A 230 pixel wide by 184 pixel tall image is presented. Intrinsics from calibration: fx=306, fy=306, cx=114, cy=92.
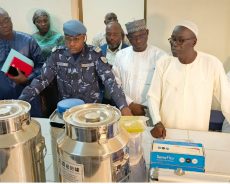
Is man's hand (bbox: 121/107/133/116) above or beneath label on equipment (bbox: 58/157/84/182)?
beneath

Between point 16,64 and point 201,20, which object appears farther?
point 201,20

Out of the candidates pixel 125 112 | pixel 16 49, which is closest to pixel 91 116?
pixel 125 112

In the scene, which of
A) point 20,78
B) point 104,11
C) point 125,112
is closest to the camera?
point 125,112

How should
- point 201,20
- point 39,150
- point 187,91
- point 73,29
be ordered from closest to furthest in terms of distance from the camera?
point 39,150 < point 187,91 < point 73,29 < point 201,20

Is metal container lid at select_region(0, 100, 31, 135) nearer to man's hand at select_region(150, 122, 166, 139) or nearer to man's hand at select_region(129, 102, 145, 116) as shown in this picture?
man's hand at select_region(150, 122, 166, 139)

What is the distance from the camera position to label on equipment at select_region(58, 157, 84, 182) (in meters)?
0.80

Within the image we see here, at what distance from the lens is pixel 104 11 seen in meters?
4.09

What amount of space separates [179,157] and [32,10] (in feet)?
12.7

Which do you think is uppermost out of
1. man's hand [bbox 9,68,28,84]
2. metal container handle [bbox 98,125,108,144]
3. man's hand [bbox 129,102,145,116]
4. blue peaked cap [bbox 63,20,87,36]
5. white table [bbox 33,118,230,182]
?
blue peaked cap [bbox 63,20,87,36]

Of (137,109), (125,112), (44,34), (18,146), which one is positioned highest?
(44,34)

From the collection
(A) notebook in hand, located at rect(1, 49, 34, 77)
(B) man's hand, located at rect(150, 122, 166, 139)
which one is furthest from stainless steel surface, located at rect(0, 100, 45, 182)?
(A) notebook in hand, located at rect(1, 49, 34, 77)

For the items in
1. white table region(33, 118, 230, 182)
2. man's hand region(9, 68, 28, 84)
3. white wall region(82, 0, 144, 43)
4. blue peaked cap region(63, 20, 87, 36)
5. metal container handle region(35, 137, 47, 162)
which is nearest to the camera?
metal container handle region(35, 137, 47, 162)

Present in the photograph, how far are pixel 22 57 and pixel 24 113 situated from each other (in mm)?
1631

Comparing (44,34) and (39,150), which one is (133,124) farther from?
(44,34)
